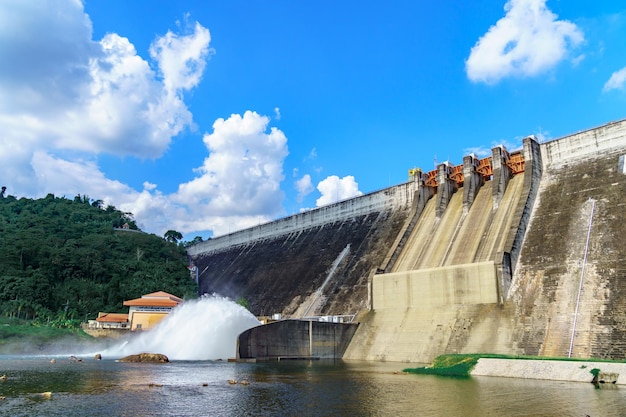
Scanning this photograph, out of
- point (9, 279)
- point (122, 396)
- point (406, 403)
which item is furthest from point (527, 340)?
point (9, 279)

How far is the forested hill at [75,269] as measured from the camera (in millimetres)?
47031

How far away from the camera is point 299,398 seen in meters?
13.0

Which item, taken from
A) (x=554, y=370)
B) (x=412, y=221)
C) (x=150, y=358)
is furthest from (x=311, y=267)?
(x=554, y=370)

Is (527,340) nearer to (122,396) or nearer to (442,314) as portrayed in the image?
(442,314)

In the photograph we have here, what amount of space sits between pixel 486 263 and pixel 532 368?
9268mm

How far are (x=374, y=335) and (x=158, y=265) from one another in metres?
36.2

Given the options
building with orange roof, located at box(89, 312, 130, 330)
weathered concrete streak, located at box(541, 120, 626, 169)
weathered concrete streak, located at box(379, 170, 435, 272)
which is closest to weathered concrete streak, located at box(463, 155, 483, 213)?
weathered concrete streak, located at box(379, 170, 435, 272)

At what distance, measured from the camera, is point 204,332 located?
31.4m

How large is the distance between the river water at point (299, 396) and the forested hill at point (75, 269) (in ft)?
106

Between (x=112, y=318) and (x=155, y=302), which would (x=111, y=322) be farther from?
(x=155, y=302)

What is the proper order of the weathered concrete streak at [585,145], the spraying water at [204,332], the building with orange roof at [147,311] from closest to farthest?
the weathered concrete streak at [585,145]
the spraying water at [204,332]
the building with orange roof at [147,311]

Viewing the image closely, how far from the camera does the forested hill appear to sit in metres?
47.0

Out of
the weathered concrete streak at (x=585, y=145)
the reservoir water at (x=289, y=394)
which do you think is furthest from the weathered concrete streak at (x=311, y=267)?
the reservoir water at (x=289, y=394)

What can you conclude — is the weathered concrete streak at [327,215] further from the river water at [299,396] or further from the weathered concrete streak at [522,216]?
the river water at [299,396]
